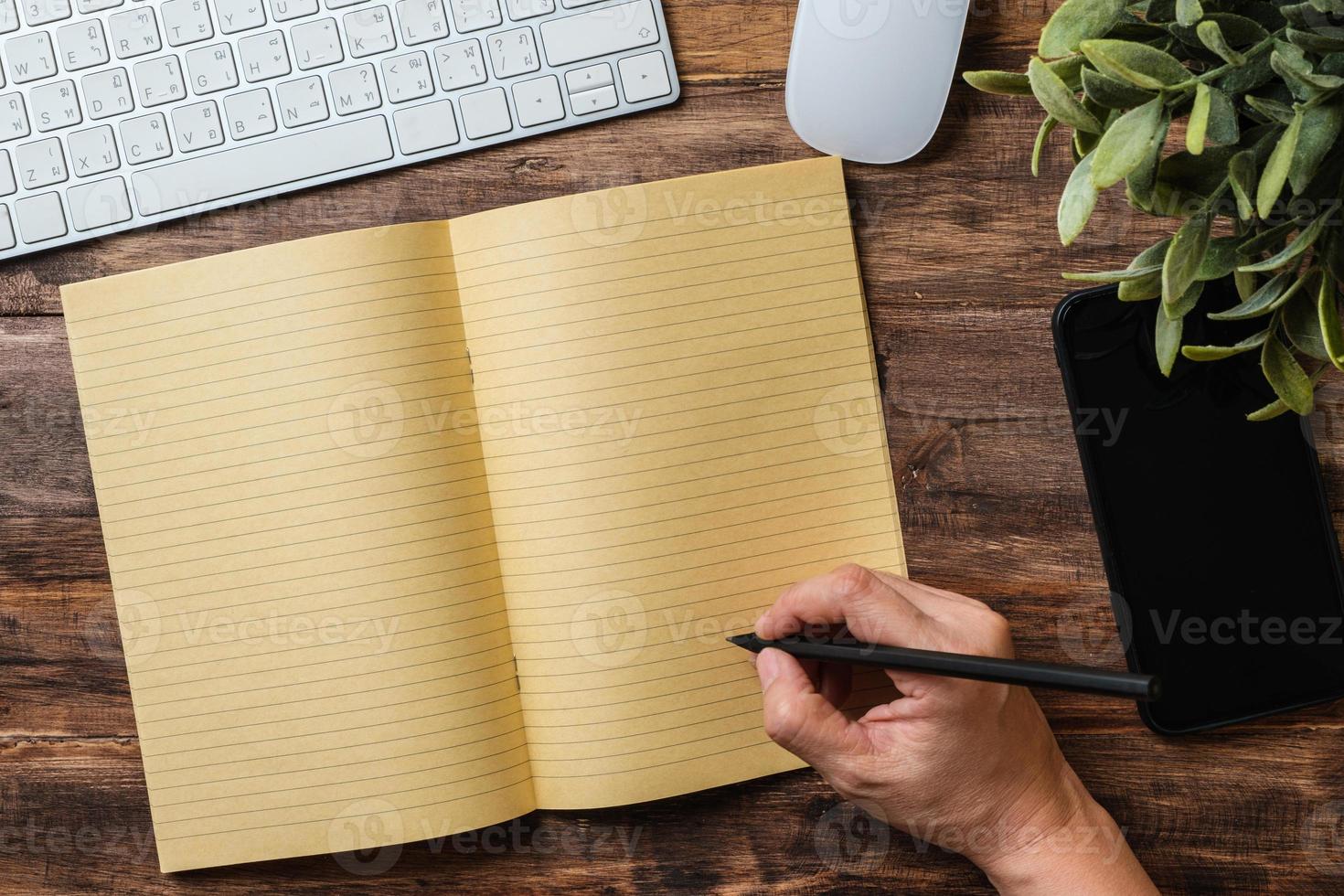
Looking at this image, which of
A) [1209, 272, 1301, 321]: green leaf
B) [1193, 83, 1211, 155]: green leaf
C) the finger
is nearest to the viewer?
[1193, 83, 1211, 155]: green leaf

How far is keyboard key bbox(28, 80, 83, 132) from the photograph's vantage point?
0.64 m

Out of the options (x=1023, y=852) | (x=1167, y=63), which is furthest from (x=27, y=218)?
(x=1023, y=852)

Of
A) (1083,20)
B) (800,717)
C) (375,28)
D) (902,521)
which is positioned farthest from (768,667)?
(375,28)

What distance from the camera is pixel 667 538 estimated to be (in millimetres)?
650

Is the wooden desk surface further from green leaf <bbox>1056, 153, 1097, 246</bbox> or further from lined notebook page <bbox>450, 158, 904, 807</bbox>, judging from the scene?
green leaf <bbox>1056, 153, 1097, 246</bbox>

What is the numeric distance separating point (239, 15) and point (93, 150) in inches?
5.6

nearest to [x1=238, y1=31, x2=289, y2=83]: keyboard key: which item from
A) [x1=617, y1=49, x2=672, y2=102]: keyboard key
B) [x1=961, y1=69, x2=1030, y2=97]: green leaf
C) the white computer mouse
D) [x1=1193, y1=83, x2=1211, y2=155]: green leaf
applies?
[x1=617, y1=49, x2=672, y2=102]: keyboard key

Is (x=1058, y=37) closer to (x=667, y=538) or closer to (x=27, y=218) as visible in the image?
(x=667, y=538)

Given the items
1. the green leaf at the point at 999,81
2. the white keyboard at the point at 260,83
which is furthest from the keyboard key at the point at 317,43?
the green leaf at the point at 999,81

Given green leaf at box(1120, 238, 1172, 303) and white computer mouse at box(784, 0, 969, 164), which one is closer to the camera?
green leaf at box(1120, 238, 1172, 303)

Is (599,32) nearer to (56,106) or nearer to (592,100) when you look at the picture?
(592,100)

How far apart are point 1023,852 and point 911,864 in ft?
0.29

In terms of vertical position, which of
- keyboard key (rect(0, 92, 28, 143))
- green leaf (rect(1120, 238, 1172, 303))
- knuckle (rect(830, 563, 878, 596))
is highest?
keyboard key (rect(0, 92, 28, 143))

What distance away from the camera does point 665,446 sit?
649mm
